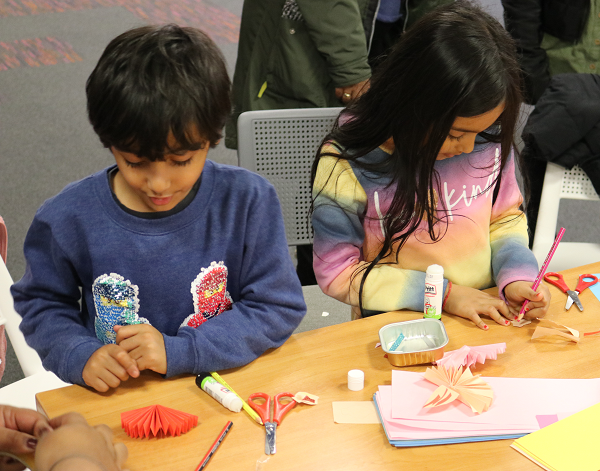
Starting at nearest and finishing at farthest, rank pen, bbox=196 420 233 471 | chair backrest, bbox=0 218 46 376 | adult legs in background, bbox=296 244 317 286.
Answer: pen, bbox=196 420 233 471 → chair backrest, bbox=0 218 46 376 → adult legs in background, bbox=296 244 317 286

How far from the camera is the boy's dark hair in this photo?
3.08 feet

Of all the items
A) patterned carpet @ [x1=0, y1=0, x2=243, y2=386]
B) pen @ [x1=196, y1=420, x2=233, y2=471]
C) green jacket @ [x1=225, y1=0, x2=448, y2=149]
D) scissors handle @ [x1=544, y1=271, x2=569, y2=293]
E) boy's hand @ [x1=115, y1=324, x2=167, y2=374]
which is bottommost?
A: patterned carpet @ [x1=0, y1=0, x2=243, y2=386]

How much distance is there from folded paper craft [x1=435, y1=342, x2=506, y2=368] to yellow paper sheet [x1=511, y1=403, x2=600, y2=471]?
164mm

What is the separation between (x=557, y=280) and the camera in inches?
54.1

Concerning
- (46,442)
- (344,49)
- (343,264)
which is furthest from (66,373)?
(344,49)

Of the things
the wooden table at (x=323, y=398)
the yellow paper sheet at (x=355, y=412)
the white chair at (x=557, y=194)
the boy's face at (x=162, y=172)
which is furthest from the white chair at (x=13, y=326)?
the white chair at (x=557, y=194)

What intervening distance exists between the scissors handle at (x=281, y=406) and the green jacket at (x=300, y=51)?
127cm

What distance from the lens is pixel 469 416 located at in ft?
3.27

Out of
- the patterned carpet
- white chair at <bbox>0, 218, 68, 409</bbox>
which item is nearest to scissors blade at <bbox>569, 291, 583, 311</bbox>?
white chair at <bbox>0, 218, 68, 409</bbox>

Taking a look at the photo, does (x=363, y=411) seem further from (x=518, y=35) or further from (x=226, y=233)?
(x=518, y=35)

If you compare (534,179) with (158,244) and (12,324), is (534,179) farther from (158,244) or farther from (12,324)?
(12,324)

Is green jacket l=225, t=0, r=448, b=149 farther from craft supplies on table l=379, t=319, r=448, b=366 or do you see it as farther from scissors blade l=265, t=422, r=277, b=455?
scissors blade l=265, t=422, r=277, b=455

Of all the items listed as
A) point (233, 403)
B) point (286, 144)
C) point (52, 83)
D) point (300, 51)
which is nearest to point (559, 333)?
point (233, 403)

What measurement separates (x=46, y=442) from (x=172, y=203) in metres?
0.43
